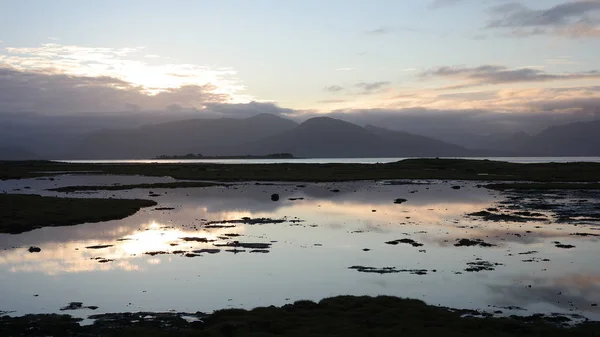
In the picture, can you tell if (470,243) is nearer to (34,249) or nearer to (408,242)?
(408,242)

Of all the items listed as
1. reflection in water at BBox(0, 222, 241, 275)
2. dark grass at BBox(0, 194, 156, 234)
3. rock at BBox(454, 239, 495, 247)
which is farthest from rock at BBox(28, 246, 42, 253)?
rock at BBox(454, 239, 495, 247)

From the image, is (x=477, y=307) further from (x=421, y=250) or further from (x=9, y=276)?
(x=9, y=276)

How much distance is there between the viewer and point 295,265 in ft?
89.2

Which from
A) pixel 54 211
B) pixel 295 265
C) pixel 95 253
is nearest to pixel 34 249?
pixel 95 253

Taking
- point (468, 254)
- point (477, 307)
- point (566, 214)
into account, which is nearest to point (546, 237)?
point (468, 254)

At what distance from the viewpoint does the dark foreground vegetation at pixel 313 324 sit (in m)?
16.2

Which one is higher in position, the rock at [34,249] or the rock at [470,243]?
the rock at [34,249]

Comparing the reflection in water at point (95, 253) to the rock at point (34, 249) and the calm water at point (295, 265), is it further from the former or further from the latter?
the rock at point (34, 249)

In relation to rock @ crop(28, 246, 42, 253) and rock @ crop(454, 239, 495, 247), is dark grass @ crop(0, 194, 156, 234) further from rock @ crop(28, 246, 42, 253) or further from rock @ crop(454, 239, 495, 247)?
rock @ crop(454, 239, 495, 247)

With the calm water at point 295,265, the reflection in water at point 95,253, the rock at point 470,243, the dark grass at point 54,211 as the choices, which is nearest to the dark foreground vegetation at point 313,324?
the calm water at point 295,265

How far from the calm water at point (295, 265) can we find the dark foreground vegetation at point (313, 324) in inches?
53.9

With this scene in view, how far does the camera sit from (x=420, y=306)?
18922 millimetres

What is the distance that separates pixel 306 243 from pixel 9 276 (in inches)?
687

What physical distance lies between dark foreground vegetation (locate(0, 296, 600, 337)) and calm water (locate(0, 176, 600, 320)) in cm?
137
